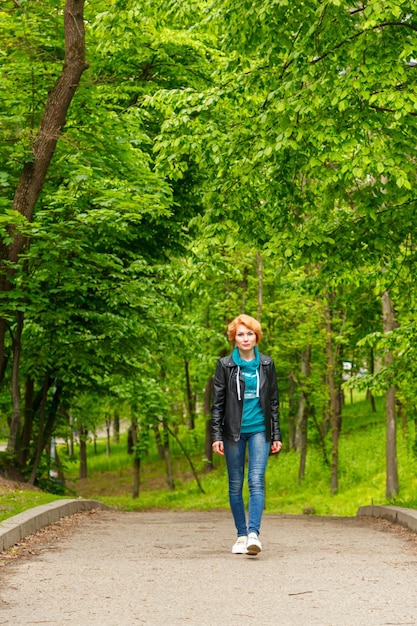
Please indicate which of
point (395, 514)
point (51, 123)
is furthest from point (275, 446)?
point (51, 123)

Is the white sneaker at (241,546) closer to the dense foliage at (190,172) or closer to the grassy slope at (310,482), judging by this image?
the dense foliage at (190,172)

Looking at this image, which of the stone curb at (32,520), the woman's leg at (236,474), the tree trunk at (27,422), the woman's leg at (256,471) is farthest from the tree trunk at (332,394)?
the woman's leg at (256,471)

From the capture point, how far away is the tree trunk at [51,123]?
1161 cm

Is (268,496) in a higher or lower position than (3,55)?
lower

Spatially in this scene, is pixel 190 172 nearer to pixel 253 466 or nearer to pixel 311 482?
pixel 253 466

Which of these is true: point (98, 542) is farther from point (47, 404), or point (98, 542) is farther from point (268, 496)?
point (268, 496)

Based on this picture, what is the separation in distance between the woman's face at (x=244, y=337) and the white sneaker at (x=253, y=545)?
59.9 inches

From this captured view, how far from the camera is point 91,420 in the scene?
101 feet

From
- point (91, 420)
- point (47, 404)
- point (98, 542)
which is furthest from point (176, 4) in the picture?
point (91, 420)

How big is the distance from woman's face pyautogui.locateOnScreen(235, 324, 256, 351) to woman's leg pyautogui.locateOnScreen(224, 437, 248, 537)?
775 millimetres

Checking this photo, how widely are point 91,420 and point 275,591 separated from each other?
1007 inches

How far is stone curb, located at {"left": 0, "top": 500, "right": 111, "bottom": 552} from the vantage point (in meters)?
7.70

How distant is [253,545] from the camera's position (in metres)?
7.07

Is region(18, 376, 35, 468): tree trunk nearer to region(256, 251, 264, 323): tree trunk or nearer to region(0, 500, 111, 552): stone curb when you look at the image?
region(0, 500, 111, 552): stone curb
